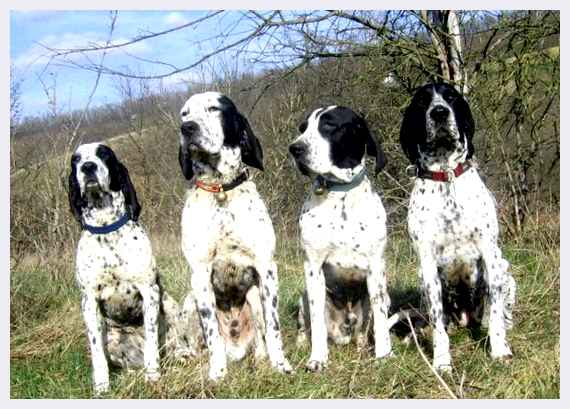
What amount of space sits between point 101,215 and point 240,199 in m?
0.88

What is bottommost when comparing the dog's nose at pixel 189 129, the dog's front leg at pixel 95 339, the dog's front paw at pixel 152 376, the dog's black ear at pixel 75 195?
the dog's front paw at pixel 152 376

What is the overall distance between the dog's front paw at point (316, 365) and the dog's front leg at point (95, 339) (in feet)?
4.05

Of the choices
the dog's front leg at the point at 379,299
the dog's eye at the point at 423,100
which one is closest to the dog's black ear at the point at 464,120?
the dog's eye at the point at 423,100

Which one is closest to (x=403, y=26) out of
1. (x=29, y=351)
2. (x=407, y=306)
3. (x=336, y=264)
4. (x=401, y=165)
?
(x=401, y=165)

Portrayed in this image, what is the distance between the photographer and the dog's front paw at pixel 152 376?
408cm

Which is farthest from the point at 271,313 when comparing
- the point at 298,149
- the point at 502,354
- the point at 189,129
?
the point at 502,354

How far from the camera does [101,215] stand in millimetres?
4414

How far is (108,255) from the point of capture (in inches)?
172

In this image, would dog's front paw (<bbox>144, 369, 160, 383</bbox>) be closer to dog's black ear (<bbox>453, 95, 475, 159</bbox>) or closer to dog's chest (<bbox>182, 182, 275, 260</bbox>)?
dog's chest (<bbox>182, 182, 275, 260</bbox>)

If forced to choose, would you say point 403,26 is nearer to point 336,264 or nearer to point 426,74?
point 426,74

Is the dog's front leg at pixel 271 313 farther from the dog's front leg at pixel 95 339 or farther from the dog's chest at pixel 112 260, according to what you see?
the dog's front leg at pixel 95 339

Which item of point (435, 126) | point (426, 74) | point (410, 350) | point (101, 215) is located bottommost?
point (410, 350)

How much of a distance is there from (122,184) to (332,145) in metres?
1.35

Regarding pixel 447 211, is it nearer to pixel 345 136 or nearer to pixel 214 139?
pixel 345 136
